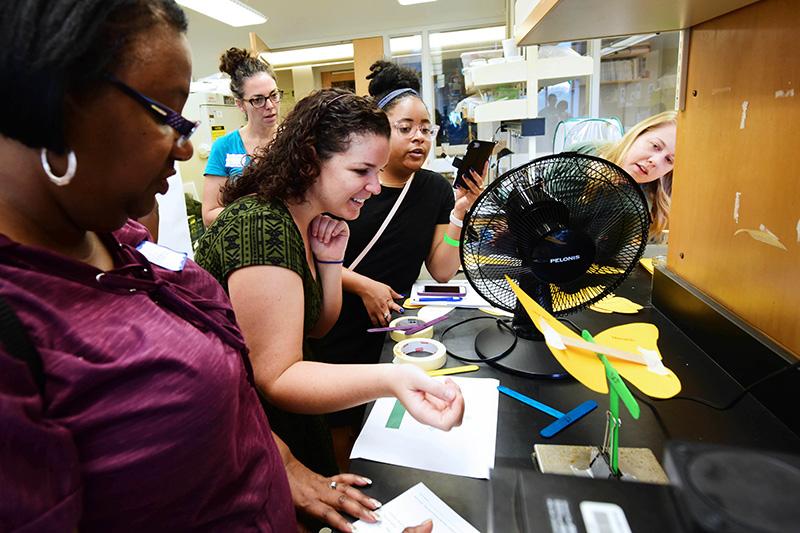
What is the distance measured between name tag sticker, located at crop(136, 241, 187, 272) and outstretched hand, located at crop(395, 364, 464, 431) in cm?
40

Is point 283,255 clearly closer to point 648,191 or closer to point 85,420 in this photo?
point 85,420

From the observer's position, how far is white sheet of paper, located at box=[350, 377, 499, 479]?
74cm

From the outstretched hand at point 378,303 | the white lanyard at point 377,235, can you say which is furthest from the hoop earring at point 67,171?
the white lanyard at point 377,235

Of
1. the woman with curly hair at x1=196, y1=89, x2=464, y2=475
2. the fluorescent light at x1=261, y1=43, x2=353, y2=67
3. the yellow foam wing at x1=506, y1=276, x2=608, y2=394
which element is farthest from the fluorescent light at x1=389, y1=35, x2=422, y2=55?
the yellow foam wing at x1=506, y1=276, x2=608, y2=394

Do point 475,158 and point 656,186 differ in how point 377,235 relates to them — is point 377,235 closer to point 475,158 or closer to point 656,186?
point 475,158

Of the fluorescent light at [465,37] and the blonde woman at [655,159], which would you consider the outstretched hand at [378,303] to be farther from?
the fluorescent light at [465,37]

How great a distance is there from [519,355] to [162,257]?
2.54 ft

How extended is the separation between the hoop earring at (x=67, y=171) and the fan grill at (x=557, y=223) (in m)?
0.69

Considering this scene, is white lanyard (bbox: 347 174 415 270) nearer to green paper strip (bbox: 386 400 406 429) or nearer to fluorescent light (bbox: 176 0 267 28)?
green paper strip (bbox: 386 400 406 429)

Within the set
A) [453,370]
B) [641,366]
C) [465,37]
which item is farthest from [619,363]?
[465,37]

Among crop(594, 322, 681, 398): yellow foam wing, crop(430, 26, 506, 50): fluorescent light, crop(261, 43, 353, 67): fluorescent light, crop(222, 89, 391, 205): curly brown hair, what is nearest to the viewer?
crop(594, 322, 681, 398): yellow foam wing

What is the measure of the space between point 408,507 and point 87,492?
40cm

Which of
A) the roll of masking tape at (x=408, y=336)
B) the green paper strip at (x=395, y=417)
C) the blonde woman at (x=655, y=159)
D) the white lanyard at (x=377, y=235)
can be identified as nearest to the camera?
the green paper strip at (x=395, y=417)

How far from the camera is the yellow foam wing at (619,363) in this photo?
25.2 inches
